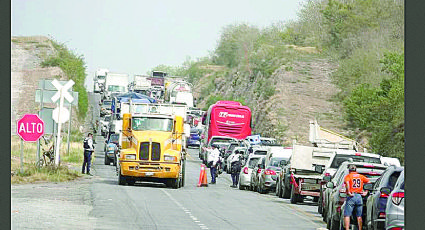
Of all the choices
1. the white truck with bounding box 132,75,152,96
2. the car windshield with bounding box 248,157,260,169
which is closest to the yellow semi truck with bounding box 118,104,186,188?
the car windshield with bounding box 248,157,260,169

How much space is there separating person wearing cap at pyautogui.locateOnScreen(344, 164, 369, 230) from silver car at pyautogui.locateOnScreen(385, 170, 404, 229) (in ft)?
10.3

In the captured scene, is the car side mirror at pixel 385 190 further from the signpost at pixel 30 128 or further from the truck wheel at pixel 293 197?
the signpost at pixel 30 128

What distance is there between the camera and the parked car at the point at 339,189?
21.4 meters

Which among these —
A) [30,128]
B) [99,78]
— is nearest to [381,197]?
[30,128]

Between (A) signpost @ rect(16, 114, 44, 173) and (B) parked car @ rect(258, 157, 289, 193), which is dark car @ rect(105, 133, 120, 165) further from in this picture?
(A) signpost @ rect(16, 114, 44, 173)

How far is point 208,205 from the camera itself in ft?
94.4

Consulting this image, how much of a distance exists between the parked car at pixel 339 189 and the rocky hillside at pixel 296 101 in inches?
2119

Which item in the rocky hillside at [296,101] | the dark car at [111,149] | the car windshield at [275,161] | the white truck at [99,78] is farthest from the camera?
the white truck at [99,78]

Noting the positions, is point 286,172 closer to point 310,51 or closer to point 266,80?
point 266,80

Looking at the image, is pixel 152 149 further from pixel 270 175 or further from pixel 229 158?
pixel 229 158

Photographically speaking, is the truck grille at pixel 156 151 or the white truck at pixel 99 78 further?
the white truck at pixel 99 78

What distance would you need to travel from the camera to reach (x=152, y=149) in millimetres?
35812

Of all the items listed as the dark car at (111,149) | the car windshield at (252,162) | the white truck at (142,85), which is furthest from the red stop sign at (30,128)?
the white truck at (142,85)
